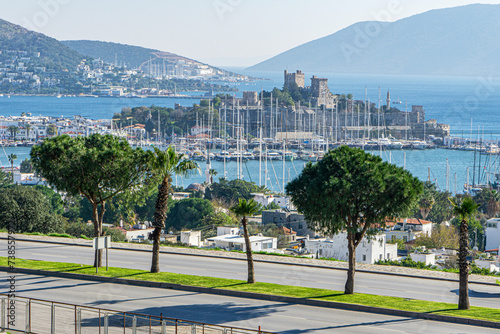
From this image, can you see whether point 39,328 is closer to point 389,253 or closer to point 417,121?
point 389,253

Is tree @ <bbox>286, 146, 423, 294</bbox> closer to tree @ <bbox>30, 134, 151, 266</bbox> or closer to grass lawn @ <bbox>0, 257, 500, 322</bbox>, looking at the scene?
grass lawn @ <bbox>0, 257, 500, 322</bbox>

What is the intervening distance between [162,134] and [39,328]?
165645mm

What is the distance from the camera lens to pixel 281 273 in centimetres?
2038

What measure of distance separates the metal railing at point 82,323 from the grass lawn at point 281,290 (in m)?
4.10

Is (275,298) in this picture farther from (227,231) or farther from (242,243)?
(227,231)

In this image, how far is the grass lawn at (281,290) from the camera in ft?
50.9

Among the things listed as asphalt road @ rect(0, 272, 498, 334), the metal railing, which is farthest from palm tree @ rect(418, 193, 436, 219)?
the metal railing

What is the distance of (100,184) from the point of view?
65.4 ft

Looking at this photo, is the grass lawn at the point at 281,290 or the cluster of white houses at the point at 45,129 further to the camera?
the cluster of white houses at the point at 45,129

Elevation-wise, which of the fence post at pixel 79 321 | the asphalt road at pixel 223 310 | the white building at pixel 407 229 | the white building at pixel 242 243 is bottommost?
the white building at pixel 407 229

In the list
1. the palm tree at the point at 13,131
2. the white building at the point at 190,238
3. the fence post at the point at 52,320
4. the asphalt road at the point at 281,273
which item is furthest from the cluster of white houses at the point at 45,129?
the fence post at the point at 52,320

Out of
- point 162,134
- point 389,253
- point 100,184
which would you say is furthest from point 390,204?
point 162,134

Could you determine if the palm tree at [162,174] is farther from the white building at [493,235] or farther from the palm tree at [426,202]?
the palm tree at [426,202]

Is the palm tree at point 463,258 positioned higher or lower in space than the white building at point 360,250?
higher
